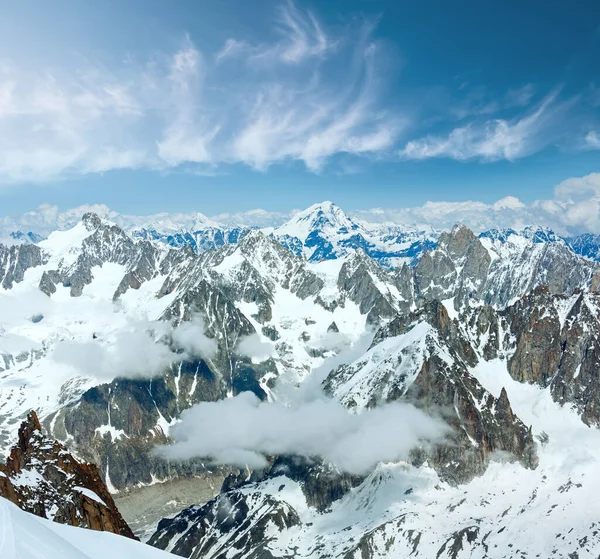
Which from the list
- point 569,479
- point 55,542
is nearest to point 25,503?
point 55,542

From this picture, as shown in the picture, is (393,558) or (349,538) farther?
(349,538)

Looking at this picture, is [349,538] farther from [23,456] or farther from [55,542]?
[55,542]

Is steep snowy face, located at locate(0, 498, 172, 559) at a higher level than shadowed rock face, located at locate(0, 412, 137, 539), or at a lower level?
higher

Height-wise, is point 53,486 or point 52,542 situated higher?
point 52,542

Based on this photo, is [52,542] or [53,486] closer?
[52,542]

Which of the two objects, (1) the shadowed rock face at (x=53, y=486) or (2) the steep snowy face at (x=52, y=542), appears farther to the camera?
(1) the shadowed rock face at (x=53, y=486)

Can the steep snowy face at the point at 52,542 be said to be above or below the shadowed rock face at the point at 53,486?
above

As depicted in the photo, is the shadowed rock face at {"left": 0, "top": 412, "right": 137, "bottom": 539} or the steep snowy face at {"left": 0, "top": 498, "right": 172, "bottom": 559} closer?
the steep snowy face at {"left": 0, "top": 498, "right": 172, "bottom": 559}

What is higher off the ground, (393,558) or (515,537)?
(515,537)
